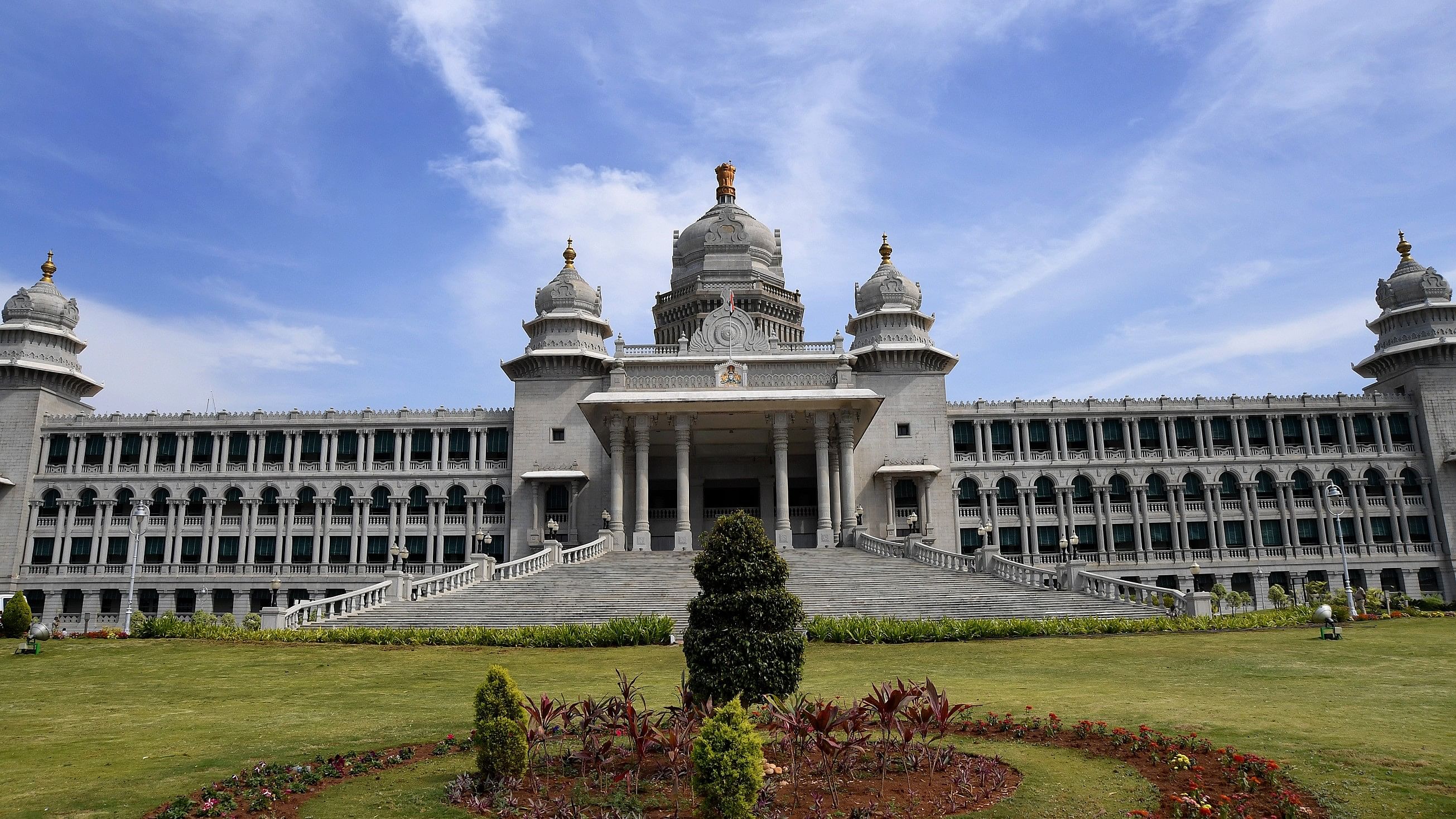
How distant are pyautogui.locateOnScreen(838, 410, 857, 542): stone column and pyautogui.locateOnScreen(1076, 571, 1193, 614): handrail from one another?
13.5m

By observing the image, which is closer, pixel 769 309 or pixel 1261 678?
pixel 1261 678

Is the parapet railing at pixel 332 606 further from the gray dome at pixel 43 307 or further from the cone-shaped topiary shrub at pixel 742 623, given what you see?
the gray dome at pixel 43 307

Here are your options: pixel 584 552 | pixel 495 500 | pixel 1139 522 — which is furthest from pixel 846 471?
pixel 495 500

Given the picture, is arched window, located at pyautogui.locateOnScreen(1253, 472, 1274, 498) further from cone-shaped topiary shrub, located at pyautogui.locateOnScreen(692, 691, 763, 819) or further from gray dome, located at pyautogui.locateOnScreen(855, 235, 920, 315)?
cone-shaped topiary shrub, located at pyautogui.locateOnScreen(692, 691, 763, 819)

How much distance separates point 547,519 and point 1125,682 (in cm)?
4227

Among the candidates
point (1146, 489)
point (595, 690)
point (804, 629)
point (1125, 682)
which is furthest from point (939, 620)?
point (1146, 489)

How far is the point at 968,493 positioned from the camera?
58.7 metres

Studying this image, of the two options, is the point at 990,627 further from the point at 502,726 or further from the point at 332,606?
the point at 332,606

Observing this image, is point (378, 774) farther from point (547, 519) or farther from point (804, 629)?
point (547, 519)

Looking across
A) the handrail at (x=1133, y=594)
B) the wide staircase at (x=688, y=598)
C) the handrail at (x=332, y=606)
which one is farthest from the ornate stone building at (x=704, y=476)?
the handrail at (x=1133, y=594)

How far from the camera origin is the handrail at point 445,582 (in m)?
34.0

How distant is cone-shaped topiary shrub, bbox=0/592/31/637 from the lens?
28.0m

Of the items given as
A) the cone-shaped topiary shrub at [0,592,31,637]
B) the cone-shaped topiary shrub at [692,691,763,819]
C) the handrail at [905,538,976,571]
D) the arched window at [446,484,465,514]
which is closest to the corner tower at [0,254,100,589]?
the arched window at [446,484,465,514]

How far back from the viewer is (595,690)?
57.2ft
